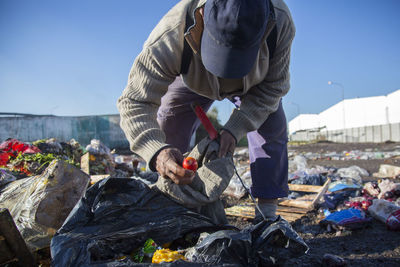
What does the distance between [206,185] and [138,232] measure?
0.51m

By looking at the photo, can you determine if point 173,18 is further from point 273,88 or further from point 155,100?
point 273,88

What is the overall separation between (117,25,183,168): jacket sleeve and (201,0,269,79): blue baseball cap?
0.28m

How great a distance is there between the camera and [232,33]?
140cm

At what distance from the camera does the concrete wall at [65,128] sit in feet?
46.0

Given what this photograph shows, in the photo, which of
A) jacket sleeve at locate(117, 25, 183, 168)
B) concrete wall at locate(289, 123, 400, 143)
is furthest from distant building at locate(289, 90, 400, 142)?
jacket sleeve at locate(117, 25, 183, 168)

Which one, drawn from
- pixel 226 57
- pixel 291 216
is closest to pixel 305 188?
pixel 291 216

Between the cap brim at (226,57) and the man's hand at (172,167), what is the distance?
21.6 inches

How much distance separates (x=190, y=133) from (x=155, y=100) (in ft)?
2.94

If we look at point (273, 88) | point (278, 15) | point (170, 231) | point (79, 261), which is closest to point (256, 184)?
point (273, 88)

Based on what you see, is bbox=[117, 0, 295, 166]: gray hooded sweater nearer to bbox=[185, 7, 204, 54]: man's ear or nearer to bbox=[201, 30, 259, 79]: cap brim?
bbox=[185, 7, 204, 54]: man's ear

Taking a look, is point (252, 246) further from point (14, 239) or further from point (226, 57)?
point (14, 239)

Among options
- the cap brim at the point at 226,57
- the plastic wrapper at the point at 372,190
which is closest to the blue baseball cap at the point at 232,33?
the cap brim at the point at 226,57

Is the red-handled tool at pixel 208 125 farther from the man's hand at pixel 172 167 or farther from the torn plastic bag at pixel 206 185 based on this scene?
the man's hand at pixel 172 167

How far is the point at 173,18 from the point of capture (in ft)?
5.67
